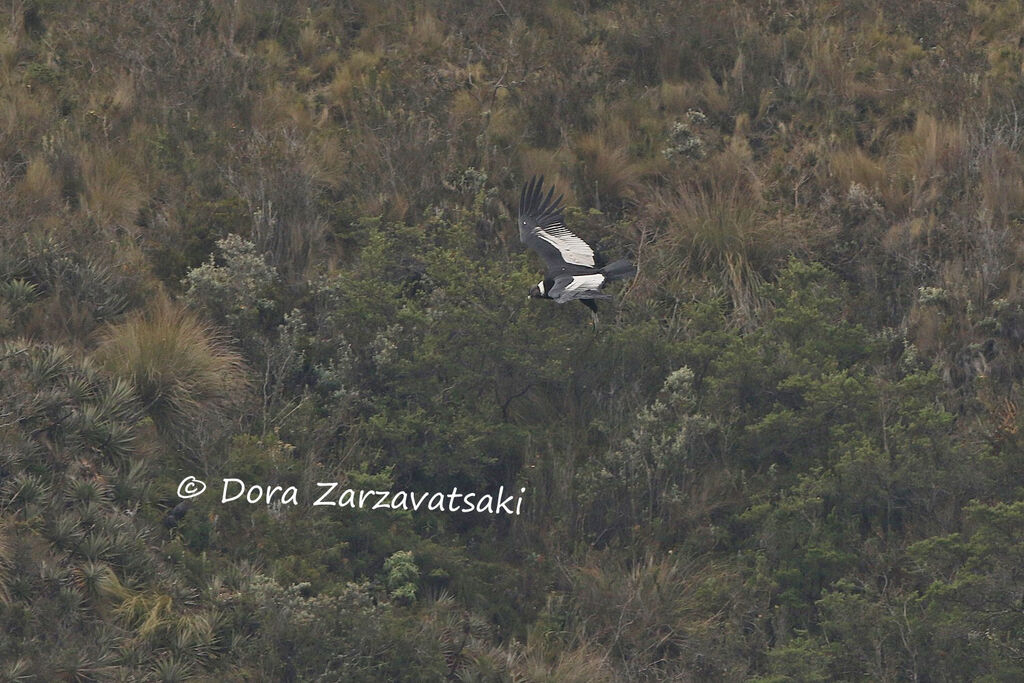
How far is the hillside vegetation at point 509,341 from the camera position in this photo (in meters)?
12.2

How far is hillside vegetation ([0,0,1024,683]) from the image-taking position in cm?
1216

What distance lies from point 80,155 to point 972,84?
825cm

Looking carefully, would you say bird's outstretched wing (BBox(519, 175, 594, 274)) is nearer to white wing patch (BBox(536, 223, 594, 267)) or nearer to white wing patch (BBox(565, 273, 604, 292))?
white wing patch (BBox(536, 223, 594, 267))

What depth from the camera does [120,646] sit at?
1144 centimetres

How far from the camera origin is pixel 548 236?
1352 cm

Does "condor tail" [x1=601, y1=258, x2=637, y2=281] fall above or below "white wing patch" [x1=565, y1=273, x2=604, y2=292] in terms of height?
above

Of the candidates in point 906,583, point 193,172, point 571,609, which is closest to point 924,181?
point 906,583

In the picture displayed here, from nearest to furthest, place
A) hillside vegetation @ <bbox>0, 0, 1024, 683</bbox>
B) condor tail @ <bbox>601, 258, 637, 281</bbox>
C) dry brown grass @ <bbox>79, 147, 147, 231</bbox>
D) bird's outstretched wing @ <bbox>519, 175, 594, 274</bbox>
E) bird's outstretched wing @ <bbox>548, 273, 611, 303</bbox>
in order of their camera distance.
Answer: hillside vegetation @ <bbox>0, 0, 1024, 683</bbox> → condor tail @ <bbox>601, 258, 637, 281</bbox> → bird's outstretched wing @ <bbox>548, 273, 611, 303</bbox> → bird's outstretched wing @ <bbox>519, 175, 594, 274</bbox> → dry brown grass @ <bbox>79, 147, 147, 231</bbox>

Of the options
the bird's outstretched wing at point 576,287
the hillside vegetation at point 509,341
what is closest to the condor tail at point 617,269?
the bird's outstretched wing at point 576,287

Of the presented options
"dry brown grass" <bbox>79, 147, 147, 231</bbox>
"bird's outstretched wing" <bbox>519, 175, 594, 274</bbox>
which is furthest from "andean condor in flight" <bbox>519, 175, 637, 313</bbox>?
"dry brown grass" <bbox>79, 147, 147, 231</bbox>

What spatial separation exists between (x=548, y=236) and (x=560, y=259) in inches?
12.1

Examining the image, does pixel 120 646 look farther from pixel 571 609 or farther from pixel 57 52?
pixel 57 52

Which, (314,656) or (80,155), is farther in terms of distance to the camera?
(80,155)

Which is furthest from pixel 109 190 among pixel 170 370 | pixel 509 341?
pixel 509 341
